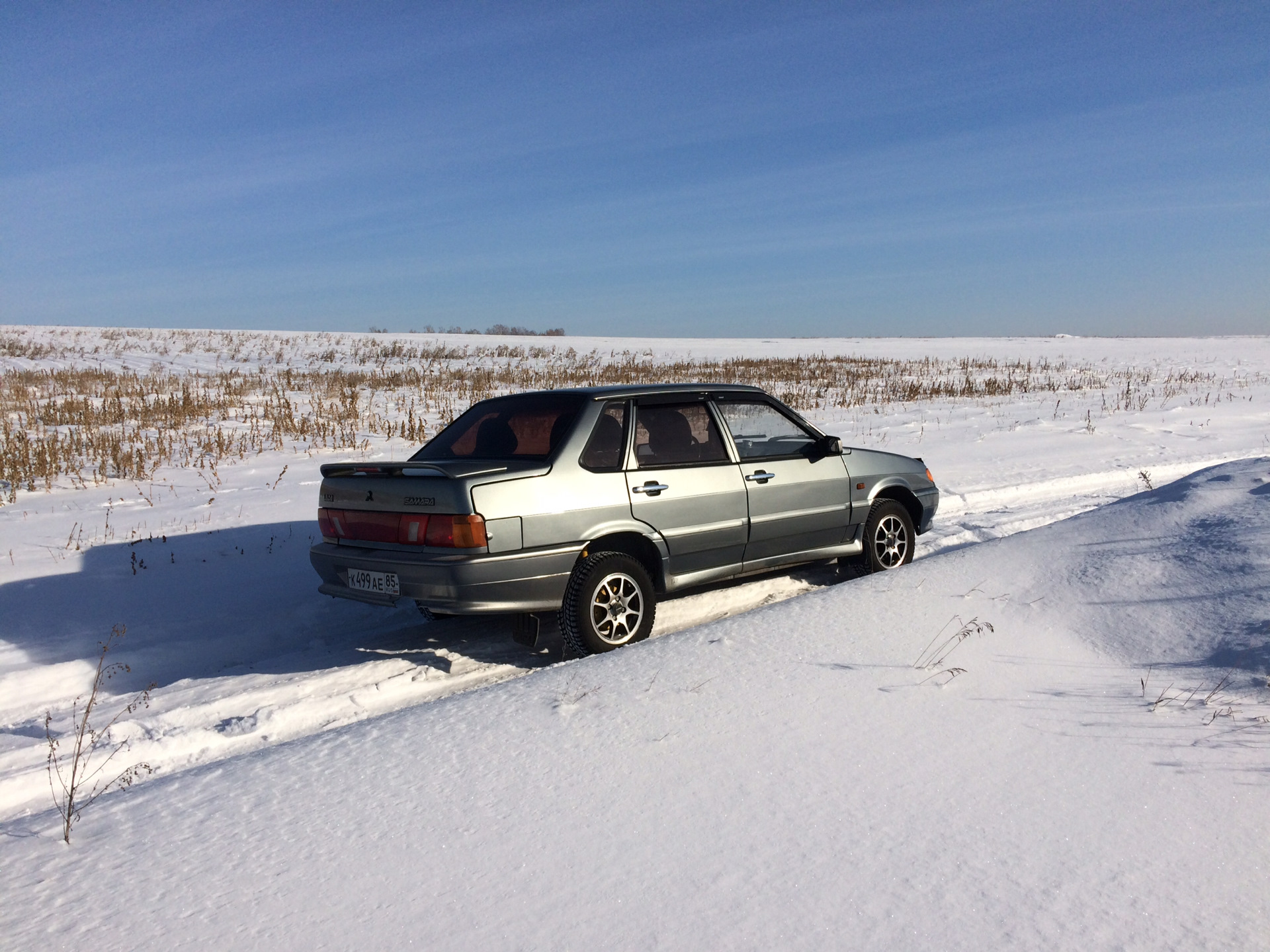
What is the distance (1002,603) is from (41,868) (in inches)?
168

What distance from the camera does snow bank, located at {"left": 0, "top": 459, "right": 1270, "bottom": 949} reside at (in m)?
2.32

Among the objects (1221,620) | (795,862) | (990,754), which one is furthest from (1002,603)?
(795,862)

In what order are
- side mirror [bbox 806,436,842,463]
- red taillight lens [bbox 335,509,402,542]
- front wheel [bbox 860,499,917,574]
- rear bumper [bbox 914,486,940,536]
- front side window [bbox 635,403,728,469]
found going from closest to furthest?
1. red taillight lens [bbox 335,509,402,542]
2. front side window [bbox 635,403,728,469]
3. side mirror [bbox 806,436,842,463]
4. front wheel [bbox 860,499,917,574]
5. rear bumper [bbox 914,486,940,536]

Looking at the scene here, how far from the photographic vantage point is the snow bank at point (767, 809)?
2.32 metres

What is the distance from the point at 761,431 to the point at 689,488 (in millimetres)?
955

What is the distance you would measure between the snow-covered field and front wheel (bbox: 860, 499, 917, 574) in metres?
0.35

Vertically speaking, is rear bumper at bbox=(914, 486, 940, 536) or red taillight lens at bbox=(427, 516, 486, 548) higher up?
red taillight lens at bbox=(427, 516, 486, 548)

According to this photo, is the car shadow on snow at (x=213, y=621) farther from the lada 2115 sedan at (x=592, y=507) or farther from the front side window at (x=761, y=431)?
the front side window at (x=761, y=431)

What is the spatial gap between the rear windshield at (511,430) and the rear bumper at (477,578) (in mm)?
641

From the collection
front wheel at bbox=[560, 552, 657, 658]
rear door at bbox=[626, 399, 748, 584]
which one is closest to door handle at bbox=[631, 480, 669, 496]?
rear door at bbox=[626, 399, 748, 584]

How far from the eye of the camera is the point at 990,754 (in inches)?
124

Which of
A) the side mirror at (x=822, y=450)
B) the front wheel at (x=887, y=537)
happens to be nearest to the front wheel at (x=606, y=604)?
the side mirror at (x=822, y=450)

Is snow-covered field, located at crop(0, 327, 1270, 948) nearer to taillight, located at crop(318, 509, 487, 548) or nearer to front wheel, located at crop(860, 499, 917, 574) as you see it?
front wheel, located at crop(860, 499, 917, 574)

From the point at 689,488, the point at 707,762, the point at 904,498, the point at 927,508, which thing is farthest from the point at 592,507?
the point at 927,508
